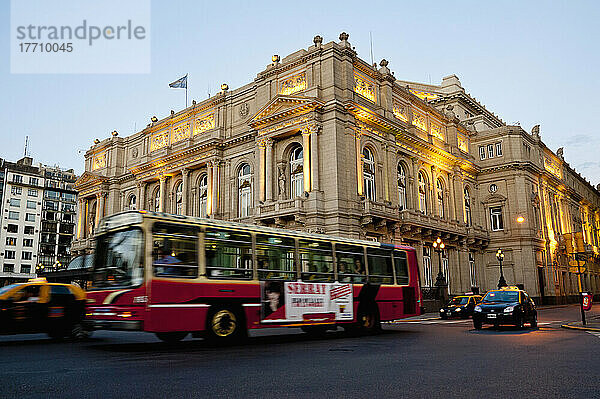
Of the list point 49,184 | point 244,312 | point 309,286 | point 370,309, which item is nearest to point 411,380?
point 244,312

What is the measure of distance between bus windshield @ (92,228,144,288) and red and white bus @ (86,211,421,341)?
0.09 feet

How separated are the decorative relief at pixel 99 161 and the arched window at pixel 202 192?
61.4ft

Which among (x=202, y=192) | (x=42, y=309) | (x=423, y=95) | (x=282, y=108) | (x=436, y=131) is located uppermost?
(x=423, y=95)

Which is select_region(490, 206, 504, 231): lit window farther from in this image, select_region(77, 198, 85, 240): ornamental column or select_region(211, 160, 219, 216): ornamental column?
select_region(77, 198, 85, 240): ornamental column

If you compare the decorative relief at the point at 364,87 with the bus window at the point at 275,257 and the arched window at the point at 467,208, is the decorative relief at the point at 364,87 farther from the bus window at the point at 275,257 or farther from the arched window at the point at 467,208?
the bus window at the point at 275,257

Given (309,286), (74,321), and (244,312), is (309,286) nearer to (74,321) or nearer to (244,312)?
(244,312)

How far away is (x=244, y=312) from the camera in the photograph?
1503cm

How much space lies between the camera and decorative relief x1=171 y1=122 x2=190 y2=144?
2036 inches

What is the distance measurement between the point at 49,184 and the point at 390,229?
77.6 metres

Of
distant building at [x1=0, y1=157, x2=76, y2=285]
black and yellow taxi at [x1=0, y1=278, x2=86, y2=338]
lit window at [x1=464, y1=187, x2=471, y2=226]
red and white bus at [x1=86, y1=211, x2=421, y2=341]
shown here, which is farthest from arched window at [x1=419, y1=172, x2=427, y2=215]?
distant building at [x1=0, y1=157, x2=76, y2=285]

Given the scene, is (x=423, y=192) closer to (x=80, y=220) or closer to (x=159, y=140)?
(x=159, y=140)

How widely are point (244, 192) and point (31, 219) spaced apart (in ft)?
210

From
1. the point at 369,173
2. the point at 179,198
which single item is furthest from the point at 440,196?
the point at 179,198

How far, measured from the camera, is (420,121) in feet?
163
